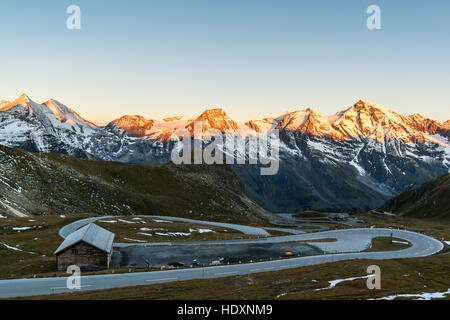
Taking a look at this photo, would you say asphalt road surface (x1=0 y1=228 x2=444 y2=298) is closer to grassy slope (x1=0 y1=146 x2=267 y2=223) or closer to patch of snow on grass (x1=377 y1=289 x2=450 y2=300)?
patch of snow on grass (x1=377 y1=289 x2=450 y2=300)

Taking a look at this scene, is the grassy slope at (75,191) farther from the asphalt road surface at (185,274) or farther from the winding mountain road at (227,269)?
the asphalt road surface at (185,274)

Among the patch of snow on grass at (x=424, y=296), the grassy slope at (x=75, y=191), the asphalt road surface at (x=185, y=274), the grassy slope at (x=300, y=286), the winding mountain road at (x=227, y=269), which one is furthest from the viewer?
the grassy slope at (x=75, y=191)

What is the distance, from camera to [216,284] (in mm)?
44062

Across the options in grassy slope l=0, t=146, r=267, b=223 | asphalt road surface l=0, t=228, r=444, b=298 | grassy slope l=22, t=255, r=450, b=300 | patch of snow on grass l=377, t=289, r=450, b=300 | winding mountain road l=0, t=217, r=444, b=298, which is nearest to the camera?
patch of snow on grass l=377, t=289, r=450, b=300

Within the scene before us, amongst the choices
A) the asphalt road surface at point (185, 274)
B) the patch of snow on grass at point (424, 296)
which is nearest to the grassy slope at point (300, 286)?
the patch of snow on grass at point (424, 296)

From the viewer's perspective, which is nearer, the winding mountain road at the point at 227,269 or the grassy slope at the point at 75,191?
the winding mountain road at the point at 227,269

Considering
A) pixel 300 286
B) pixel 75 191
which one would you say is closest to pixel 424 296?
pixel 300 286

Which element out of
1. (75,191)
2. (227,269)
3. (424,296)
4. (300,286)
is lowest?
(227,269)

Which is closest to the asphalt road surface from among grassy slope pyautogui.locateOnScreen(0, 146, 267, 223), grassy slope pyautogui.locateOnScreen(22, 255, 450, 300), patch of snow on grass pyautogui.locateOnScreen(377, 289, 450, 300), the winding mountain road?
the winding mountain road

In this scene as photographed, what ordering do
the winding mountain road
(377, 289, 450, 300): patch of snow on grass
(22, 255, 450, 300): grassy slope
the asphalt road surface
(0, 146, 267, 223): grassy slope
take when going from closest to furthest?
(377, 289, 450, 300): patch of snow on grass, (22, 255, 450, 300): grassy slope, the asphalt road surface, the winding mountain road, (0, 146, 267, 223): grassy slope

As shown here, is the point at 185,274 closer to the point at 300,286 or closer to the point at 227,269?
the point at 227,269
